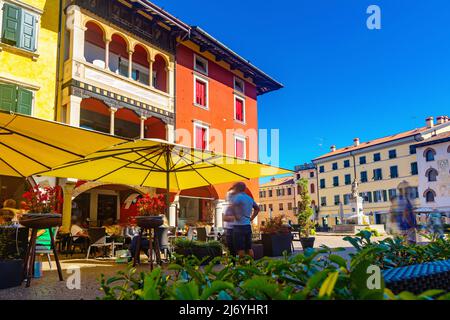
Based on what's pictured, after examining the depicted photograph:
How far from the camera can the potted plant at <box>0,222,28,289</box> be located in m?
4.88

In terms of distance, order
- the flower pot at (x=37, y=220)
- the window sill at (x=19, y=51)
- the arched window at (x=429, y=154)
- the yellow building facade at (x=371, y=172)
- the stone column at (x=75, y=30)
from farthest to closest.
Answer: the yellow building facade at (x=371, y=172)
the arched window at (x=429, y=154)
the stone column at (x=75, y=30)
the window sill at (x=19, y=51)
the flower pot at (x=37, y=220)

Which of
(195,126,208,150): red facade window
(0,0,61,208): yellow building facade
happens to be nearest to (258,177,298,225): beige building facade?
(195,126,208,150): red facade window

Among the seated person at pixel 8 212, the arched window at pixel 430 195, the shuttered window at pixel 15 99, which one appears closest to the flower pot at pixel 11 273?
the seated person at pixel 8 212

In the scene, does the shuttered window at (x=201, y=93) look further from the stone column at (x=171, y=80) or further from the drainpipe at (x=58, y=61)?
the drainpipe at (x=58, y=61)

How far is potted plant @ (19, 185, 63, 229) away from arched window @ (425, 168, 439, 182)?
41.3m

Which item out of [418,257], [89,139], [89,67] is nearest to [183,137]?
[89,67]

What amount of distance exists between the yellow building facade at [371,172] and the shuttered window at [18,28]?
114 feet

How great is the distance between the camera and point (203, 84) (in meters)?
18.6

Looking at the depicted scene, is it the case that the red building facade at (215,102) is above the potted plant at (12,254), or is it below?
above

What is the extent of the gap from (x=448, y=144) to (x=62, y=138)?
4084 centimetres

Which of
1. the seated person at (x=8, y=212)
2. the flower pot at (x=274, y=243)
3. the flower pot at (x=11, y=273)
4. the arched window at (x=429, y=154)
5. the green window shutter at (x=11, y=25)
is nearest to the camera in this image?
the flower pot at (x=11, y=273)

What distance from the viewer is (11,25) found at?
11547 millimetres

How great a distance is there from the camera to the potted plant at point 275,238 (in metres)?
9.38

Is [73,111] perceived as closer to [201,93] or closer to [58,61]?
[58,61]
